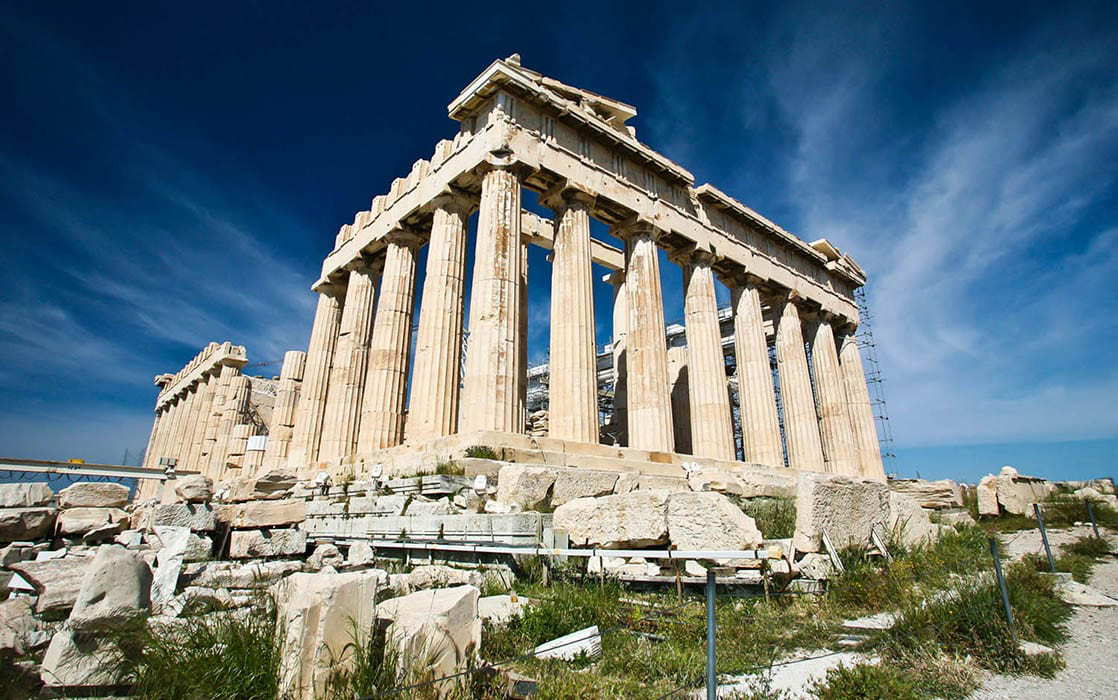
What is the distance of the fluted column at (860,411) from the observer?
79.6 ft

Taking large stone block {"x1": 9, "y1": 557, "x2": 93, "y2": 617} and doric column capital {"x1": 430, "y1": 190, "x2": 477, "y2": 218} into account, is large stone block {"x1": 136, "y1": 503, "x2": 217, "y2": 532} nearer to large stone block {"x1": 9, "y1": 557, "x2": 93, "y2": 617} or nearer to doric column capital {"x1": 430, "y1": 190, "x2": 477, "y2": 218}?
large stone block {"x1": 9, "y1": 557, "x2": 93, "y2": 617}

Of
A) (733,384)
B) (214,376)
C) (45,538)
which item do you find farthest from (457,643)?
(214,376)

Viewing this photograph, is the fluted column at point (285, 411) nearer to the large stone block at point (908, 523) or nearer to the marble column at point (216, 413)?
the marble column at point (216, 413)

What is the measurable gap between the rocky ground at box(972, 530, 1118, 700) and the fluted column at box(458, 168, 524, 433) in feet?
31.7

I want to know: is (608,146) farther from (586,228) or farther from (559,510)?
(559,510)

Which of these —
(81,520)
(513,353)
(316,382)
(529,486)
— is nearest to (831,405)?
(513,353)

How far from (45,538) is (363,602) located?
7.49 meters

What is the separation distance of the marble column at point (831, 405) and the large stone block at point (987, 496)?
18.0ft

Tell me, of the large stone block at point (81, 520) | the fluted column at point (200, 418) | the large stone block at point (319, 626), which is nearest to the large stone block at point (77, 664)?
the large stone block at point (319, 626)

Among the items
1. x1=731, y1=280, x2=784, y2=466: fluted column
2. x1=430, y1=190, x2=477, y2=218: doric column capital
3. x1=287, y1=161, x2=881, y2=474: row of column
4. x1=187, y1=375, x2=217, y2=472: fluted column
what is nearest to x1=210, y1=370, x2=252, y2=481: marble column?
x1=187, y1=375, x2=217, y2=472: fluted column

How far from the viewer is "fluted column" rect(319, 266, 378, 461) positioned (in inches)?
699

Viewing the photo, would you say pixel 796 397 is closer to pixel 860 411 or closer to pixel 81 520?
pixel 860 411

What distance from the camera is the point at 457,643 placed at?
3.66 meters

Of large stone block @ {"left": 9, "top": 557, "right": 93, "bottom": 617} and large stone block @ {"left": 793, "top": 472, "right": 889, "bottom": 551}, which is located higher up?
large stone block @ {"left": 793, "top": 472, "right": 889, "bottom": 551}
